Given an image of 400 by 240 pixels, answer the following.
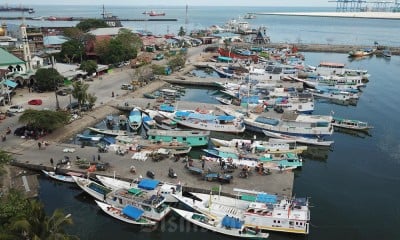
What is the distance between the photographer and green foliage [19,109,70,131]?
44312 mm

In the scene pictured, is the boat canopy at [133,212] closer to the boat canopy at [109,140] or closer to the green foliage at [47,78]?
the boat canopy at [109,140]

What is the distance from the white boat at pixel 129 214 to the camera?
102ft

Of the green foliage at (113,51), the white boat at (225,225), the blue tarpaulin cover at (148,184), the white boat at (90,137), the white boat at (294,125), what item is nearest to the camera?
the white boat at (225,225)

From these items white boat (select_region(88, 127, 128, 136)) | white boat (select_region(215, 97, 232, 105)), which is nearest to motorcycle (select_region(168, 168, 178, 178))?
white boat (select_region(88, 127, 128, 136))

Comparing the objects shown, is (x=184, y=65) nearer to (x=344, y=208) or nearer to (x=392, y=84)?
(x=392, y=84)

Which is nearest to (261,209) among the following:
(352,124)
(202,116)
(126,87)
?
(202,116)

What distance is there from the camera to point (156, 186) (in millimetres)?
34094

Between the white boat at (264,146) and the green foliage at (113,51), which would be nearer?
the white boat at (264,146)

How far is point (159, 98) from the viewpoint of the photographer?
63406 mm

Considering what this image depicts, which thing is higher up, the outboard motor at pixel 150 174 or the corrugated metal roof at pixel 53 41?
the corrugated metal roof at pixel 53 41

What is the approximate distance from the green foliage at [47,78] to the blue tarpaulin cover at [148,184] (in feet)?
116

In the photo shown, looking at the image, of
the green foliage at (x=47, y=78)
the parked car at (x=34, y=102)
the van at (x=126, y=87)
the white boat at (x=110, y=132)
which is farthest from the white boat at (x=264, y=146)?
the green foliage at (x=47, y=78)

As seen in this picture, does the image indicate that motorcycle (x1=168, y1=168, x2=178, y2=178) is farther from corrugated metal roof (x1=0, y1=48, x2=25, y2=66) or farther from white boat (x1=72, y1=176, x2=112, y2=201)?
corrugated metal roof (x1=0, y1=48, x2=25, y2=66)

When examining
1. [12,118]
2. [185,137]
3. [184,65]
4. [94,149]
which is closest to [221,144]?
[185,137]
